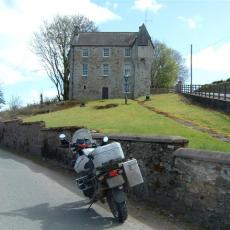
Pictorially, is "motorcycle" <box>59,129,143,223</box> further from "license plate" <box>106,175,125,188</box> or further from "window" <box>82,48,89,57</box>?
"window" <box>82,48,89,57</box>

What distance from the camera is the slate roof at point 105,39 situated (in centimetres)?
8069

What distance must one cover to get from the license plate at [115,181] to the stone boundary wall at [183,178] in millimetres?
1271

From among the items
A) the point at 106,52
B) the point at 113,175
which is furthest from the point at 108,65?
the point at 113,175

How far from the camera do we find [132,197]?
38.8 ft

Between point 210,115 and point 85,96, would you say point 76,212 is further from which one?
point 85,96

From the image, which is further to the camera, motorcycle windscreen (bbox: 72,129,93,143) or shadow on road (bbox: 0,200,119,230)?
motorcycle windscreen (bbox: 72,129,93,143)

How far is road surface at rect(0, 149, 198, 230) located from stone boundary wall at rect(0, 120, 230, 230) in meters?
0.64

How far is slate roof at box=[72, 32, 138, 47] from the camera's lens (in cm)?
8069

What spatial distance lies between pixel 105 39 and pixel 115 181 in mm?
73393

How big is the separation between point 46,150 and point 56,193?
33.6ft

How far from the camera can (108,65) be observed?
81.0m

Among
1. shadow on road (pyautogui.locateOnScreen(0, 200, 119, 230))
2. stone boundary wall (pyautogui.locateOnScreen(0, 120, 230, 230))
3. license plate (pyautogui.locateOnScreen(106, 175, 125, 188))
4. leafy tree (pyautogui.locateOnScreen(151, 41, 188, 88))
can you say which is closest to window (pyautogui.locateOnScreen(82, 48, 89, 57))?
leafy tree (pyautogui.locateOnScreen(151, 41, 188, 88))

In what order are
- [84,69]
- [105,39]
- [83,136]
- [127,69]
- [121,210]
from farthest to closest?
[105,39] → [84,69] → [127,69] → [83,136] → [121,210]

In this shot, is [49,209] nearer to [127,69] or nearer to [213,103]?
[213,103]
